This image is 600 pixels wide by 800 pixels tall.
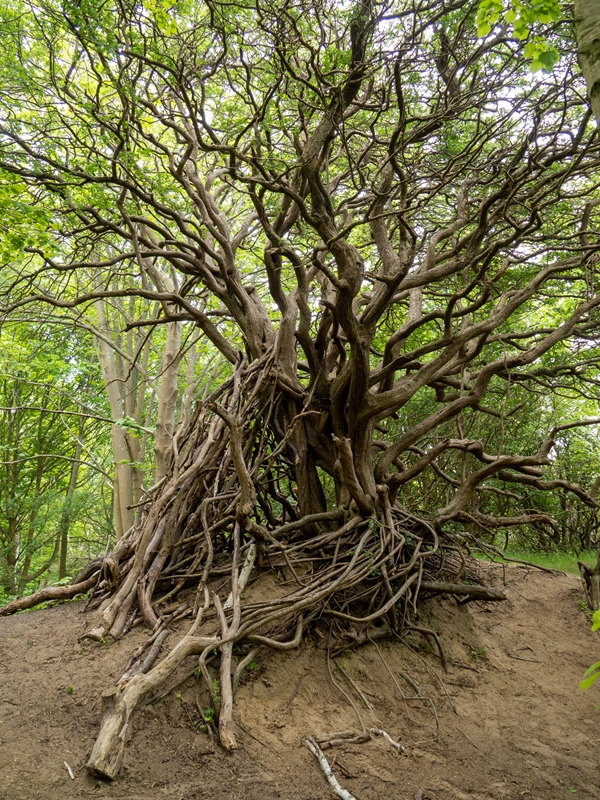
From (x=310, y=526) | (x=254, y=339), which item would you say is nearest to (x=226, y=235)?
(x=254, y=339)

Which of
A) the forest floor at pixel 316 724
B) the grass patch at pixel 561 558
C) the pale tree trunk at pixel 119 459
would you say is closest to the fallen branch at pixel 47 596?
the forest floor at pixel 316 724

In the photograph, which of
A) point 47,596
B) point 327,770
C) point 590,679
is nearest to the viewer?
point 590,679

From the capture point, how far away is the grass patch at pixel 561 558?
6.95 m

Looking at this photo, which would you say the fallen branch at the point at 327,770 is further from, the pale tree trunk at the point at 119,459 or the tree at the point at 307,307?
the pale tree trunk at the point at 119,459

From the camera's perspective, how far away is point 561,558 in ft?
25.4

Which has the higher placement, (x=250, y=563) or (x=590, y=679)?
(x=590, y=679)

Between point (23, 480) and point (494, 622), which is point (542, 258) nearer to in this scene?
point (494, 622)

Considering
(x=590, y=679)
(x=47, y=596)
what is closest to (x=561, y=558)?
(x=47, y=596)

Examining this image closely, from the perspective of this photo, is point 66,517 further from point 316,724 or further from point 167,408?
point 316,724

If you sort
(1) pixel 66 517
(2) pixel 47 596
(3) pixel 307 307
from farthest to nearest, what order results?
(1) pixel 66 517
(3) pixel 307 307
(2) pixel 47 596

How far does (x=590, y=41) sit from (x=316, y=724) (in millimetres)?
3542

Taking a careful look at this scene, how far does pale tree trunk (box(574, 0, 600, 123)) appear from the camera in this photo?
124 cm

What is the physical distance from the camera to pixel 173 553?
4168 millimetres

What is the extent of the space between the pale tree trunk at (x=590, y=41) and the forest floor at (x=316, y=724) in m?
3.07
